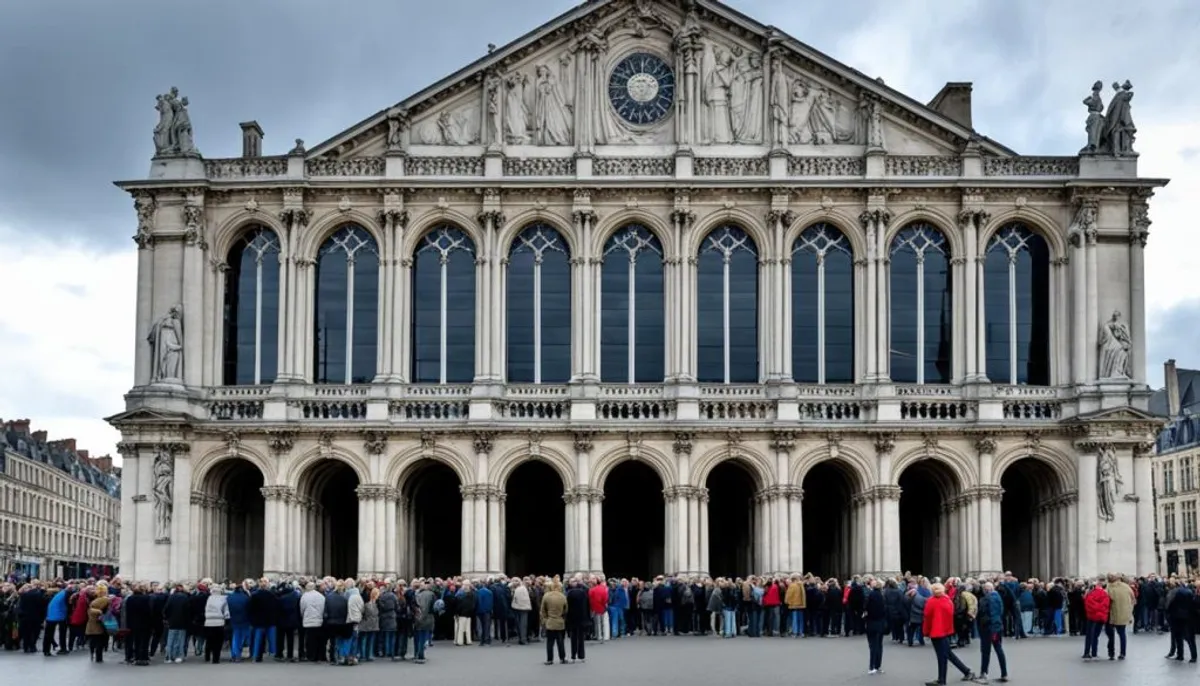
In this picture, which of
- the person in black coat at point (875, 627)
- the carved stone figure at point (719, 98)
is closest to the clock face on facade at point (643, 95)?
the carved stone figure at point (719, 98)

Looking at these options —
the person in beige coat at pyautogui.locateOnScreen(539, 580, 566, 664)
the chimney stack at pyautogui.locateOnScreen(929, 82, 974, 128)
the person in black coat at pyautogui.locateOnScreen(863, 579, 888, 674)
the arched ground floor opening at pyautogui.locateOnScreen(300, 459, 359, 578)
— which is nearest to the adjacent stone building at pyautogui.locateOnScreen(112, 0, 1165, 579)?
the arched ground floor opening at pyautogui.locateOnScreen(300, 459, 359, 578)

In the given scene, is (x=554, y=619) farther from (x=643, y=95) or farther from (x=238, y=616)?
(x=643, y=95)

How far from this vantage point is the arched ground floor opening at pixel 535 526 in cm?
5803

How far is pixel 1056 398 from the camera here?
54.4 m

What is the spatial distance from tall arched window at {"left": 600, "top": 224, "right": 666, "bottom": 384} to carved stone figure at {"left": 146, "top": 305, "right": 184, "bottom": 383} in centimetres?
1298

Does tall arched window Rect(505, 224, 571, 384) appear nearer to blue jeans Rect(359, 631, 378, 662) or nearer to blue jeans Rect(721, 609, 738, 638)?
blue jeans Rect(721, 609, 738, 638)

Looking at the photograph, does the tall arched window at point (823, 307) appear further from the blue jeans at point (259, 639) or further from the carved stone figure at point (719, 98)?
the blue jeans at point (259, 639)

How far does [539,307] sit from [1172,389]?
57.2m

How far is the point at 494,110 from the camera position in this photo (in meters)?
55.7

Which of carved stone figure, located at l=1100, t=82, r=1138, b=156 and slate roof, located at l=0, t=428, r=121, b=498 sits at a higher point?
carved stone figure, located at l=1100, t=82, r=1138, b=156

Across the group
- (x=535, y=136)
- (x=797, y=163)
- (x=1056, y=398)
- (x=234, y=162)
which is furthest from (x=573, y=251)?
(x=1056, y=398)

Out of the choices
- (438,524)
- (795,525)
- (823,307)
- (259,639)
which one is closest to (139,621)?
(259,639)

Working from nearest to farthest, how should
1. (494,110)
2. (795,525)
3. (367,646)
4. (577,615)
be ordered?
(577,615) → (367,646) → (795,525) → (494,110)

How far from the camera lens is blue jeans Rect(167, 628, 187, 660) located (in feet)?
124
